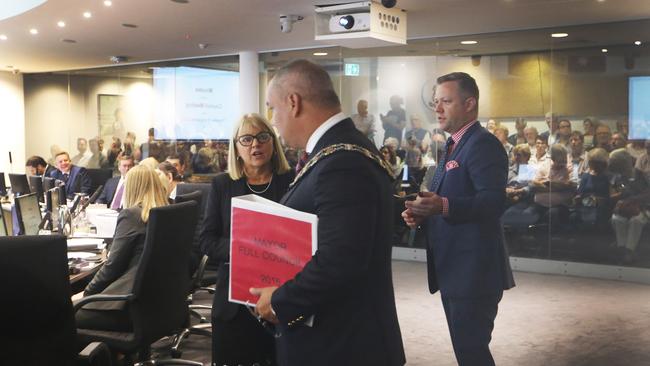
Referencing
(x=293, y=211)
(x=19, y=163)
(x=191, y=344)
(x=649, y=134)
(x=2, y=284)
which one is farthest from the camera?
(x=19, y=163)

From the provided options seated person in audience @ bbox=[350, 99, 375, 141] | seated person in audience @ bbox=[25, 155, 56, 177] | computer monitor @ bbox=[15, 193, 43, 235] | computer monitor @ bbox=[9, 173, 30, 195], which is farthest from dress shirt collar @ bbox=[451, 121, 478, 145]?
seated person in audience @ bbox=[25, 155, 56, 177]

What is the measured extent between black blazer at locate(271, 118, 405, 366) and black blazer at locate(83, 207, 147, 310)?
180 cm

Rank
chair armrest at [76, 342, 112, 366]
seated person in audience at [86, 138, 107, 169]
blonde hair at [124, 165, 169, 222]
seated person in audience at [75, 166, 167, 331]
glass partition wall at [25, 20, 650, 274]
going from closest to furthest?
chair armrest at [76, 342, 112, 366] < seated person in audience at [75, 166, 167, 331] < blonde hair at [124, 165, 169, 222] < glass partition wall at [25, 20, 650, 274] < seated person in audience at [86, 138, 107, 169]

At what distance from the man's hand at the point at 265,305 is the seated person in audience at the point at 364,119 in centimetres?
754

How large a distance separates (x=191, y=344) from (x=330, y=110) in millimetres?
3648

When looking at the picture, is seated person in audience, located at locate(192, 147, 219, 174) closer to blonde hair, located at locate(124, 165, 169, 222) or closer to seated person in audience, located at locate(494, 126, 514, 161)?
seated person in audience, located at locate(494, 126, 514, 161)

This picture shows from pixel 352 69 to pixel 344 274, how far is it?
8100mm

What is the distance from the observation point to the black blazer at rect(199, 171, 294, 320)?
10.2ft

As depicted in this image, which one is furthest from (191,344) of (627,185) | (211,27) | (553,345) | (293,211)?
(627,185)

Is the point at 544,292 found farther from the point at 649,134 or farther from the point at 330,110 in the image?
the point at 330,110

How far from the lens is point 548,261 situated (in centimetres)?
823

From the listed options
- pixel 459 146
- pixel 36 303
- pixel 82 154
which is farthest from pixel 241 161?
pixel 82 154

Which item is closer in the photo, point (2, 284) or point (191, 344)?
point (2, 284)

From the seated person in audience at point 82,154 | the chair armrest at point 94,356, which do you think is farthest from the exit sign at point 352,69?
the chair armrest at point 94,356
